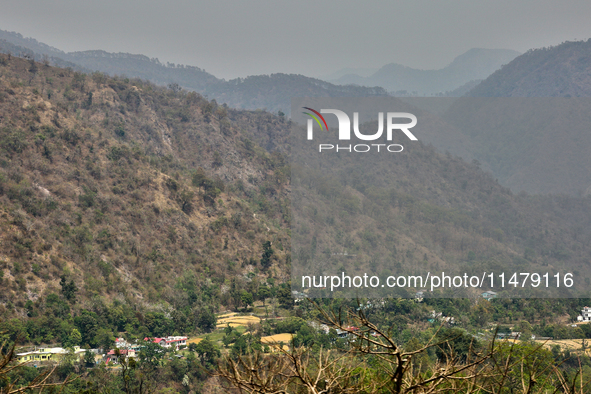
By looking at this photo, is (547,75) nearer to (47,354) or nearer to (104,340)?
(104,340)

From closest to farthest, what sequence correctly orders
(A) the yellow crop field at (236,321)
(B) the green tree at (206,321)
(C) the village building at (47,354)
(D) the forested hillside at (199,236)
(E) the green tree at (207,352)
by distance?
(C) the village building at (47,354), (D) the forested hillside at (199,236), (E) the green tree at (207,352), (B) the green tree at (206,321), (A) the yellow crop field at (236,321)

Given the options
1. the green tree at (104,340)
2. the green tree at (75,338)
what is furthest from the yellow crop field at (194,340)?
the green tree at (75,338)

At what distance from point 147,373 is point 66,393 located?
449 cm

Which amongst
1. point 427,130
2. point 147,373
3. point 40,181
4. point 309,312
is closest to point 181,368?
point 147,373

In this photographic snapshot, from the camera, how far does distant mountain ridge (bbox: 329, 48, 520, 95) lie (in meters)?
162

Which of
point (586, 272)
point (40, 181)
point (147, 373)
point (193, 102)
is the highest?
point (193, 102)

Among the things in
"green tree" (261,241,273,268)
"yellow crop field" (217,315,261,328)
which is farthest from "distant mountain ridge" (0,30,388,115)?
"yellow crop field" (217,315,261,328)

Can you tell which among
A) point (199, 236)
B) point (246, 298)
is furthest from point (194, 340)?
point (199, 236)

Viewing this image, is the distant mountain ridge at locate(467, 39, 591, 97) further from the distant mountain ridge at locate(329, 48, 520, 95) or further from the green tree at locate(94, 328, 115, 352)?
the green tree at locate(94, 328, 115, 352)

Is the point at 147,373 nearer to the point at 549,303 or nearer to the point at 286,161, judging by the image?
the point at 549,303

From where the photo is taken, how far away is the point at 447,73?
170125 millimetres

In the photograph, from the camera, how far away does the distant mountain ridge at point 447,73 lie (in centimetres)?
16175

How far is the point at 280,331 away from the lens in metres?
28.8

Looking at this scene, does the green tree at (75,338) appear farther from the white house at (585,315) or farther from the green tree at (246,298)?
the white house at (585,315)
